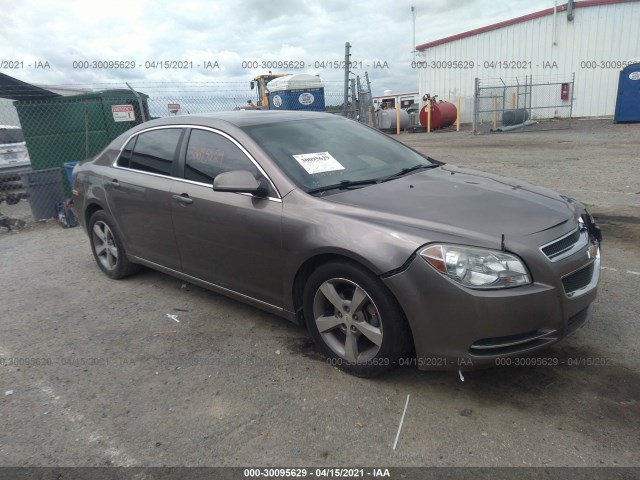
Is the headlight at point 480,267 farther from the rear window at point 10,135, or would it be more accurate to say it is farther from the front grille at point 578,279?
the rear window at point 10,135

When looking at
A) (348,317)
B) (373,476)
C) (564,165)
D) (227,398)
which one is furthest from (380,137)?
(564,165)

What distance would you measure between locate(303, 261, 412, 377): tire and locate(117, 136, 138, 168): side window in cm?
248

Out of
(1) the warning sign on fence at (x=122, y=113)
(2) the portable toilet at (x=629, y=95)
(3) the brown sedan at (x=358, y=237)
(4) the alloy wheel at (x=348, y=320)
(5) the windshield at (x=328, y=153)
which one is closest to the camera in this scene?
(3) the brown sedan at (x=358, y=237)

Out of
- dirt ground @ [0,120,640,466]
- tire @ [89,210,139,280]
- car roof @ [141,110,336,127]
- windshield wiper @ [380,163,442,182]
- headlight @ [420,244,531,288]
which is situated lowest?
dirt ground @ [0,120,640,466]

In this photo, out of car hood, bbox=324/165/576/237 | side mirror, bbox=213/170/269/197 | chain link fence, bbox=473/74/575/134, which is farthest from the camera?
chain link fence, bbox=473/74/575/134

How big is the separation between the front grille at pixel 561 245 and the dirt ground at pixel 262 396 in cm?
80

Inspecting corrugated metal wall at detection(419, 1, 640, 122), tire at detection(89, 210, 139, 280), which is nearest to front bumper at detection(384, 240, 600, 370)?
tire at detection(89, 210, 139, 280)

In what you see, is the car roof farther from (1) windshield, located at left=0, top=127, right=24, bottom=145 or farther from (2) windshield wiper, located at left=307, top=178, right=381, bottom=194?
(1) windshield, located at left=0, top=127, right=24, bottom=145

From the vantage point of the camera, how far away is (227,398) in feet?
9.66

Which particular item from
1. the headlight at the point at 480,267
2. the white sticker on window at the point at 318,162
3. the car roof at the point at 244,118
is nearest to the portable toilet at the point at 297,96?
the car roof at the point at 244,118

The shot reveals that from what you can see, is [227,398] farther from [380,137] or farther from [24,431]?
[380,137]

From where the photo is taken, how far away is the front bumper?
2.50m

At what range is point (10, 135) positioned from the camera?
35.2ft

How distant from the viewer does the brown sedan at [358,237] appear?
2.55 m
